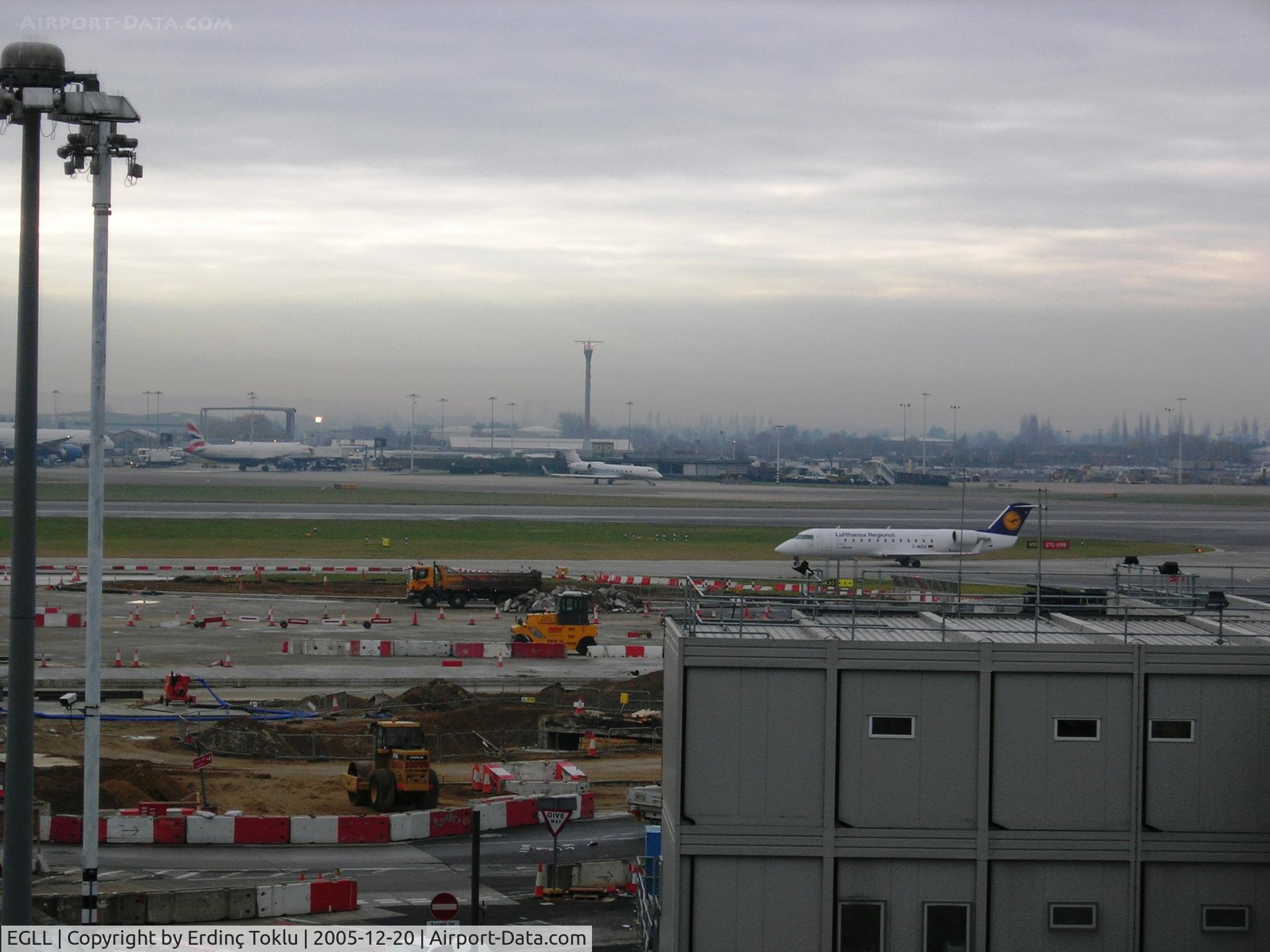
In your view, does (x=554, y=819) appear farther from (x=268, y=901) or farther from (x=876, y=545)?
(x=876, y=545)

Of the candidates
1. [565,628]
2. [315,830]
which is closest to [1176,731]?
[315,830]

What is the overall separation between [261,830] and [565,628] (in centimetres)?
2735

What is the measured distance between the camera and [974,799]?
703 inches

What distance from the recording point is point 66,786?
31.8 metres

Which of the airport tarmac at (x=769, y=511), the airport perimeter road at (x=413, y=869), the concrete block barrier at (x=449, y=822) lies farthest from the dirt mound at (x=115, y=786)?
the airport tarmac at (x=769, y=511)

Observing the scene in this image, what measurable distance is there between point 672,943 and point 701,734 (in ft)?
9.30

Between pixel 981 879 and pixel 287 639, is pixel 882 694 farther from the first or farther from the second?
pixel 287 639

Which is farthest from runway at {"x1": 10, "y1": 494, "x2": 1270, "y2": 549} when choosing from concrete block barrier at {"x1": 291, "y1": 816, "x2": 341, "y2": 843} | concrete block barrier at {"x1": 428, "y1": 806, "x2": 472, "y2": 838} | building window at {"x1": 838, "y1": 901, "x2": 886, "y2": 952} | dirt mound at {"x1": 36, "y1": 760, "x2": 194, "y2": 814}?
building window at {"x1": 838, "y1": 901, "x2": 886, "y2": 952}

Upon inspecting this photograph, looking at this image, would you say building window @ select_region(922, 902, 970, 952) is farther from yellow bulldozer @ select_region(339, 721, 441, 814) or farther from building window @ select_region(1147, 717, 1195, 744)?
yellow bulldozer @ select_region(339, 721, 441, 814)

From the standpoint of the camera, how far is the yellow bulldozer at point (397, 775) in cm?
3183

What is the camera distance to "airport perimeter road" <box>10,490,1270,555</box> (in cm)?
12350

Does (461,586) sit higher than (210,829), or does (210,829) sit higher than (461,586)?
(461,586)

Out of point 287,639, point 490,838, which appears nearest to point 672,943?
point 490,838

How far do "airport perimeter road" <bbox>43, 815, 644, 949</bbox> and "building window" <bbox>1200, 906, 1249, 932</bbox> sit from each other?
385 inches
